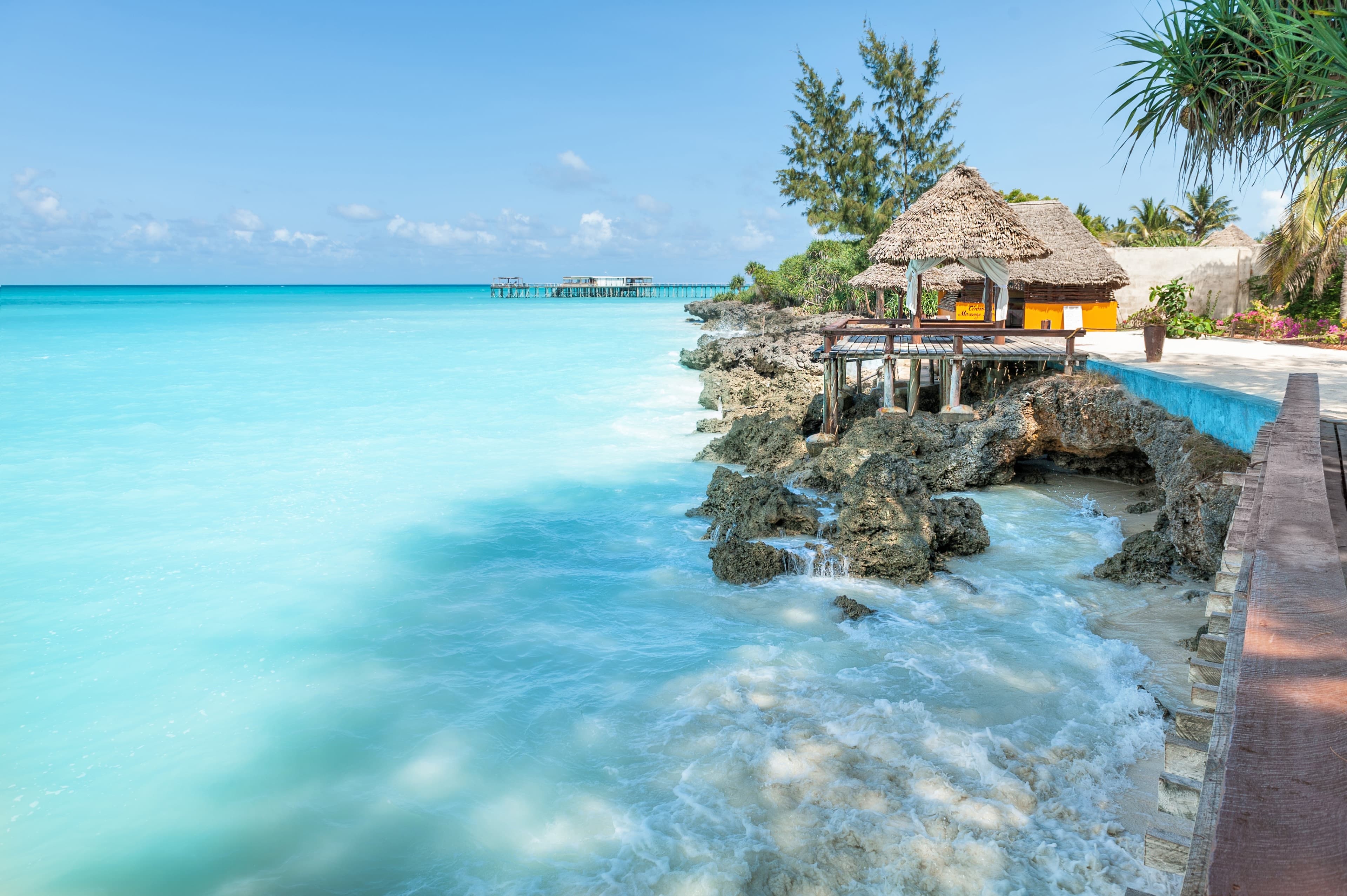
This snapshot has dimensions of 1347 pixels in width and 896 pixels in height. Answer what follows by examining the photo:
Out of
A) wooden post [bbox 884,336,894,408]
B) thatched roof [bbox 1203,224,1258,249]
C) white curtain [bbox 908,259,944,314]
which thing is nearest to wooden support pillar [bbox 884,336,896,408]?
wooden post [bbox 884,336,894,408]

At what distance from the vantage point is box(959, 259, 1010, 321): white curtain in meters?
14.2

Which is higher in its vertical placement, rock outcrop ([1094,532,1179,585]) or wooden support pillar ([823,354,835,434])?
wooden support pillar ([823,354,835,434])

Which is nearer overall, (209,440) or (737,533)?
(737,533)

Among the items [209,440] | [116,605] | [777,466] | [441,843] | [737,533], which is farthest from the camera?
[209,440]

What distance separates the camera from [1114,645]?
6734 mm

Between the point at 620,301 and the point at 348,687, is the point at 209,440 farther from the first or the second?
the point at 620,301

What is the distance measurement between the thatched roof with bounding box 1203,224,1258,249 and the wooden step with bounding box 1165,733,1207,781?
32725mm

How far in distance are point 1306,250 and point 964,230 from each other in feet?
34.8

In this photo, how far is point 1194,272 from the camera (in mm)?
21656

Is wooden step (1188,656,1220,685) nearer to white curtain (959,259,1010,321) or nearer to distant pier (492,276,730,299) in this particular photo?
white curtain (959,259,1010,321)

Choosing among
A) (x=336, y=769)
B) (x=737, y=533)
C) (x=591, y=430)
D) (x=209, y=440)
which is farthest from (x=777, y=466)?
(x=209, y=440)

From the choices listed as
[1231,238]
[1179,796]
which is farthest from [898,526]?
[1231,238]

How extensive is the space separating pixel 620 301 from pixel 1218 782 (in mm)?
105324

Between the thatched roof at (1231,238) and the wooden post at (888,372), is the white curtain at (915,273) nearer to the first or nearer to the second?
the wooden post at (888,372)
